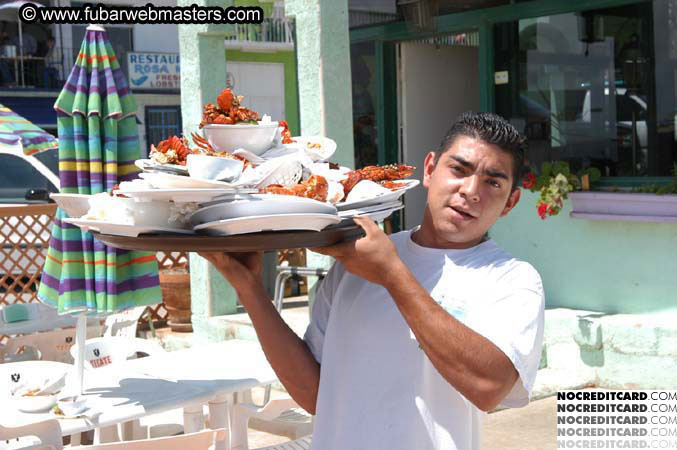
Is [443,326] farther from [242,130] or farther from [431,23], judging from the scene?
[431,23]

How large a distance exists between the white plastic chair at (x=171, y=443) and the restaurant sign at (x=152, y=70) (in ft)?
79.8

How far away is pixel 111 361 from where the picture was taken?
559 centimetres

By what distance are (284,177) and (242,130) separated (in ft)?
0.59

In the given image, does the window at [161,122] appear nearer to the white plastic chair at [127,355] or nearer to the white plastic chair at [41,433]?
the white plastic chair at [127,355]

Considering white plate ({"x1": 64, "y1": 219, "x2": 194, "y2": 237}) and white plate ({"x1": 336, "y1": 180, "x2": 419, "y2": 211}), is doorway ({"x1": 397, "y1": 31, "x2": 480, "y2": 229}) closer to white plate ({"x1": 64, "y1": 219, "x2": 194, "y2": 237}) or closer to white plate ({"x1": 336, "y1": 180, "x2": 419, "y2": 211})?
white plate ({"x1": 336, "y1": 180, "x2": 419, "y2": 211})

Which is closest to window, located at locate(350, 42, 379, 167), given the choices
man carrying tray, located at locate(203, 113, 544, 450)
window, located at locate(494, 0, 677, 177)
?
window, located at locate(494, 0, 677, 177)

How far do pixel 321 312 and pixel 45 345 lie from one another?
415 cm

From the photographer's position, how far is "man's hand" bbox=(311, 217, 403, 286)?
6.12ft

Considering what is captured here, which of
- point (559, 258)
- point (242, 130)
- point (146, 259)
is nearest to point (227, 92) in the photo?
point (242, 130)

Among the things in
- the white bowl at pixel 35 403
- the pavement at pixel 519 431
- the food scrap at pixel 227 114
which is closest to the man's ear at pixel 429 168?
the food scrap at pixel 227 114

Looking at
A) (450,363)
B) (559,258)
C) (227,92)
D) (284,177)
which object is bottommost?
(559,258)

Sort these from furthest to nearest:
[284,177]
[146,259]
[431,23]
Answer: [431,23] < [146,259] < [284,177]

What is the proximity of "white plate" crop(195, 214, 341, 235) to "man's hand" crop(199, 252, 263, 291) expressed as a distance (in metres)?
0.26

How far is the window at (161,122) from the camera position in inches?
1067
